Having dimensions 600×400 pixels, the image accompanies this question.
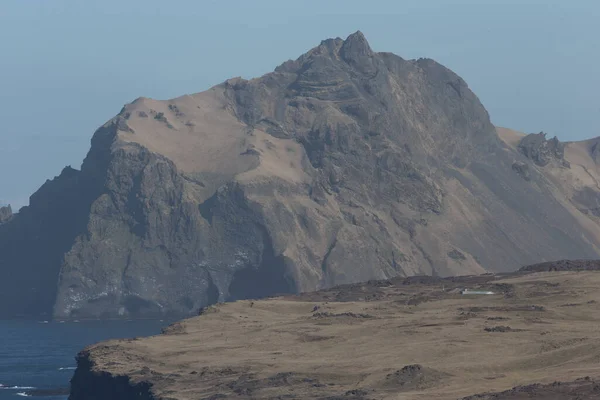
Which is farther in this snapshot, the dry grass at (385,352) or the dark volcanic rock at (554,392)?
the dry grass at (385,352)

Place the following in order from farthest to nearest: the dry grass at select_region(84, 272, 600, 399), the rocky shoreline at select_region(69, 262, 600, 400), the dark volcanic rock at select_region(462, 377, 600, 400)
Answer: the dry grass at select_region(84, 272, 600, 399) < the rocky shoreline at select_region(69, 262, 600, 400) < the dark volcanic rock at select_region(462, 377, 600, 400)

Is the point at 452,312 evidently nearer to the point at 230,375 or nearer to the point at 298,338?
the point at 298,338

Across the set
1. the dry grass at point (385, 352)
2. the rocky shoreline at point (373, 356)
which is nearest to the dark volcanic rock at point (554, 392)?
the rocky shoreline at point (373, 356)

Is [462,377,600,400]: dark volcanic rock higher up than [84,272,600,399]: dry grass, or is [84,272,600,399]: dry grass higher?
[84,272,600,399]: dry grass

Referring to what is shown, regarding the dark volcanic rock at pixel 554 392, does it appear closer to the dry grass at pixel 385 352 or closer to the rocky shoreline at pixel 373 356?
the rocky shoreline at pixel 373 356

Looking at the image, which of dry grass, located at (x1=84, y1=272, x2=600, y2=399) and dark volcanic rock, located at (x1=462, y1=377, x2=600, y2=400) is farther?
dry grass, located at (x1=84, y1=272, x2=600, y2=399)

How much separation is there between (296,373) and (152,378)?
1765 cm

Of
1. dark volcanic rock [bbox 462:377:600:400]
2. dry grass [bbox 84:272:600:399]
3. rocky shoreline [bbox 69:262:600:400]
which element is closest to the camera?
dark volcanic rock [bbox 462:377:600:400]

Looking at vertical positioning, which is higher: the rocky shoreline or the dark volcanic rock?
the rocky shoreline

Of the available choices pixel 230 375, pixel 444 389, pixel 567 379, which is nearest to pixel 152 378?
pixel 230 375

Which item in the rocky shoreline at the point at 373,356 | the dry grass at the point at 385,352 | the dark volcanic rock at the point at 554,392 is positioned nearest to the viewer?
the dark volcanic rock at the point at 554,392

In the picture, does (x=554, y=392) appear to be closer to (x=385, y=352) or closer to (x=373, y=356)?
(x=373, y=356)

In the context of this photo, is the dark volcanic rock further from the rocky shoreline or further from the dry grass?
the dry grass

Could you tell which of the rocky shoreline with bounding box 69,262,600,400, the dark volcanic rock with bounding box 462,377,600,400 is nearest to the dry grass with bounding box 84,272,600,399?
the rocky shoreline with bounding box 69,262,600,400
